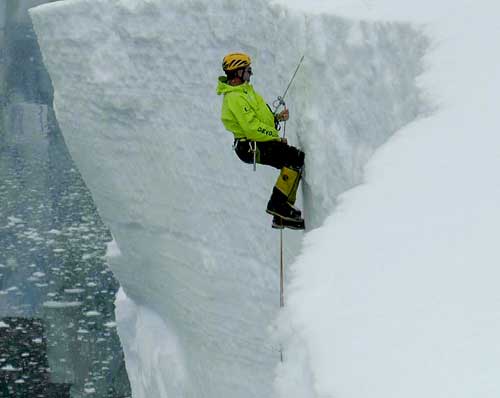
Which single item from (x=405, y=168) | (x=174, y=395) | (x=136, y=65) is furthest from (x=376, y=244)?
(x=174, y=395)

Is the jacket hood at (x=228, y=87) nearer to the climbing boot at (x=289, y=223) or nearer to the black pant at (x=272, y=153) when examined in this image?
the black pant at (x=272, y=153)

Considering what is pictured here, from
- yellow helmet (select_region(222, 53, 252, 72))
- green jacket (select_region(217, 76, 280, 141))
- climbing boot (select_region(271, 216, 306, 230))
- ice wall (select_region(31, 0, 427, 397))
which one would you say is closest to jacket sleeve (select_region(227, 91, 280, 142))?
green jacket (select_region(217, 76, 280, 141))

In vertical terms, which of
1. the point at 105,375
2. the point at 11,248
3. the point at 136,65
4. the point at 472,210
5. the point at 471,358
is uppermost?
the point at 136,65

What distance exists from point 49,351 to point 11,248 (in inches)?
150

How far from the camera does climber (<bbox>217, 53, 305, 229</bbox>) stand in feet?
16.5

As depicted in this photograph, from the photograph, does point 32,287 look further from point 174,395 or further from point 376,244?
point 376,244

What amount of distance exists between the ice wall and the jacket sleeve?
1.29 ft

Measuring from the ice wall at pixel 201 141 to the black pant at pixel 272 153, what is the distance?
10cm

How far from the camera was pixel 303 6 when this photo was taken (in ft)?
18.0

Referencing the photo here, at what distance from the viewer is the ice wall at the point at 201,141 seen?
5074mm

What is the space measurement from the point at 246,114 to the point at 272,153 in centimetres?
33

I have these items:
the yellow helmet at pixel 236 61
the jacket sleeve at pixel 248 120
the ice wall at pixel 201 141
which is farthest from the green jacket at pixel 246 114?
the ice wall at pixel 201 141

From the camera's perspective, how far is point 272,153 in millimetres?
5203

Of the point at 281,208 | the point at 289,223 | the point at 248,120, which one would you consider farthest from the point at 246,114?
the point at 289,223
